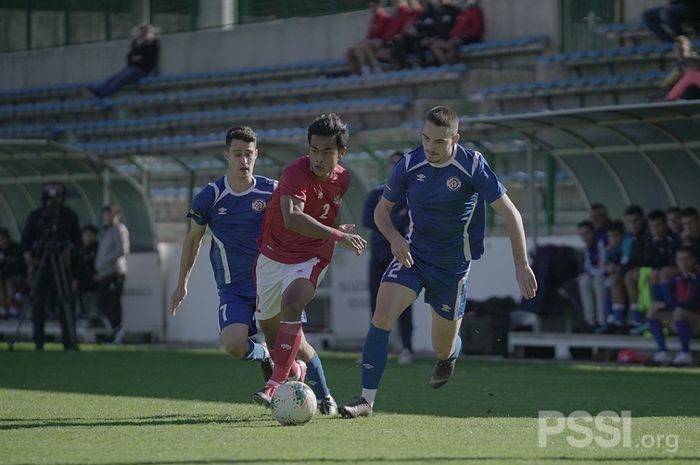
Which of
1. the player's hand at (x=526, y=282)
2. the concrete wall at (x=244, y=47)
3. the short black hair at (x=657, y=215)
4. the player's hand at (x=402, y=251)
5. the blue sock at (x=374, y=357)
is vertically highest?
the concrete wall at (x=244, y=47)

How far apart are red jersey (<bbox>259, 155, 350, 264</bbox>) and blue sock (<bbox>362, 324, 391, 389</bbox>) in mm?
653

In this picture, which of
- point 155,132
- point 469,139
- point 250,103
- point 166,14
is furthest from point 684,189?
point 166,14

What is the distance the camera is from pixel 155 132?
28.7m

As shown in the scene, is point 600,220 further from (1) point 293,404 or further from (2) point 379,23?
(2) point 379,23

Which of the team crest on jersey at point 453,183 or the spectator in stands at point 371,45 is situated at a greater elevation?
the spectator in stands at point 371,45

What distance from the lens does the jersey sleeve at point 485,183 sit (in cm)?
948

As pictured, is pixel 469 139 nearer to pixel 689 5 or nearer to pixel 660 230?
pixel 660 230

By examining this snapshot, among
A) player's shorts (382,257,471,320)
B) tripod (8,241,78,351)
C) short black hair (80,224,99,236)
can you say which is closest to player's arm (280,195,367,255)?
player's shorts (382,257,471,320)

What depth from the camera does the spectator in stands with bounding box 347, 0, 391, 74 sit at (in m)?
25.1

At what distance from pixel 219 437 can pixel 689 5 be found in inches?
573

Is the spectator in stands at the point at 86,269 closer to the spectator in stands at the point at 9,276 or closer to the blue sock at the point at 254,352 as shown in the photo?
the spectator in stands at the point at 9,276

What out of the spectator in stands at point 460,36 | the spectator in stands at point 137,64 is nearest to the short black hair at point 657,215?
the spectator in stands at point 460,36

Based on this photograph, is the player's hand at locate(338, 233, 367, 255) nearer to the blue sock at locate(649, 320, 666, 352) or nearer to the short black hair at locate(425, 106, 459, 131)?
the short black hair at locate(425, 106, 459, 131)

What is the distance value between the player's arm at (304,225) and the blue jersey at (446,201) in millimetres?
641
